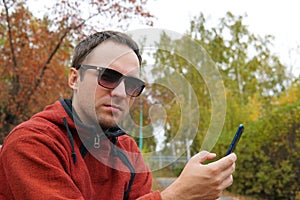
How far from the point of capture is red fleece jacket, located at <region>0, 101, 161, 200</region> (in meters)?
1.36

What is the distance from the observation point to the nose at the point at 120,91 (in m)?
1.59

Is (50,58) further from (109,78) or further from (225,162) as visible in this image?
(225,162)

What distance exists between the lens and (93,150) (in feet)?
5.41

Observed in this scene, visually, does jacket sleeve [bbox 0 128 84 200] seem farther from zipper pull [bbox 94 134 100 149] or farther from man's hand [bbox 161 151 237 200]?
man's hand [bbox 161 151 237 200]

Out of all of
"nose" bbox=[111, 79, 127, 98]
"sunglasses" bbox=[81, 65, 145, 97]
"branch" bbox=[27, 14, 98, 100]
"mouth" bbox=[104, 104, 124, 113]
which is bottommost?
"mouth" bbox=[104, 104, 124, 113]

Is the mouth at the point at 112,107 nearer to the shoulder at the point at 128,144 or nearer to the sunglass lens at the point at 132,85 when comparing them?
the sunglass lens at the point at 132,85

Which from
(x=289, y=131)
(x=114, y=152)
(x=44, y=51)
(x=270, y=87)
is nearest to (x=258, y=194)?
(x=289, y=131)

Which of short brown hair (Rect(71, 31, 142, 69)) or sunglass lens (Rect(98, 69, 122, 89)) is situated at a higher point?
short brown hair (Rect(71, 31, 142, 69))

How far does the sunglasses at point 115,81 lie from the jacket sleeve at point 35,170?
31 cm

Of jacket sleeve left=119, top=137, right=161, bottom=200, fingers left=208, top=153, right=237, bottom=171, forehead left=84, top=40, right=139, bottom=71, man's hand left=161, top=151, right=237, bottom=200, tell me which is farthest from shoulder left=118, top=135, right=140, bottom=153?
fingers left=208, top=153, right=237, bottom=171

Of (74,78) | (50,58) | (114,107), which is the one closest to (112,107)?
(114,107)

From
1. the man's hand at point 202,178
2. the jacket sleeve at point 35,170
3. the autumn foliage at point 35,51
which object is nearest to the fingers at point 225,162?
the man's hand at point 202,178

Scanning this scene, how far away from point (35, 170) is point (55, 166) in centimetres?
7

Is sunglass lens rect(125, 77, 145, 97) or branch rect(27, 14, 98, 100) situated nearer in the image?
sunglass lens rect(125, 77, 145, 97)
